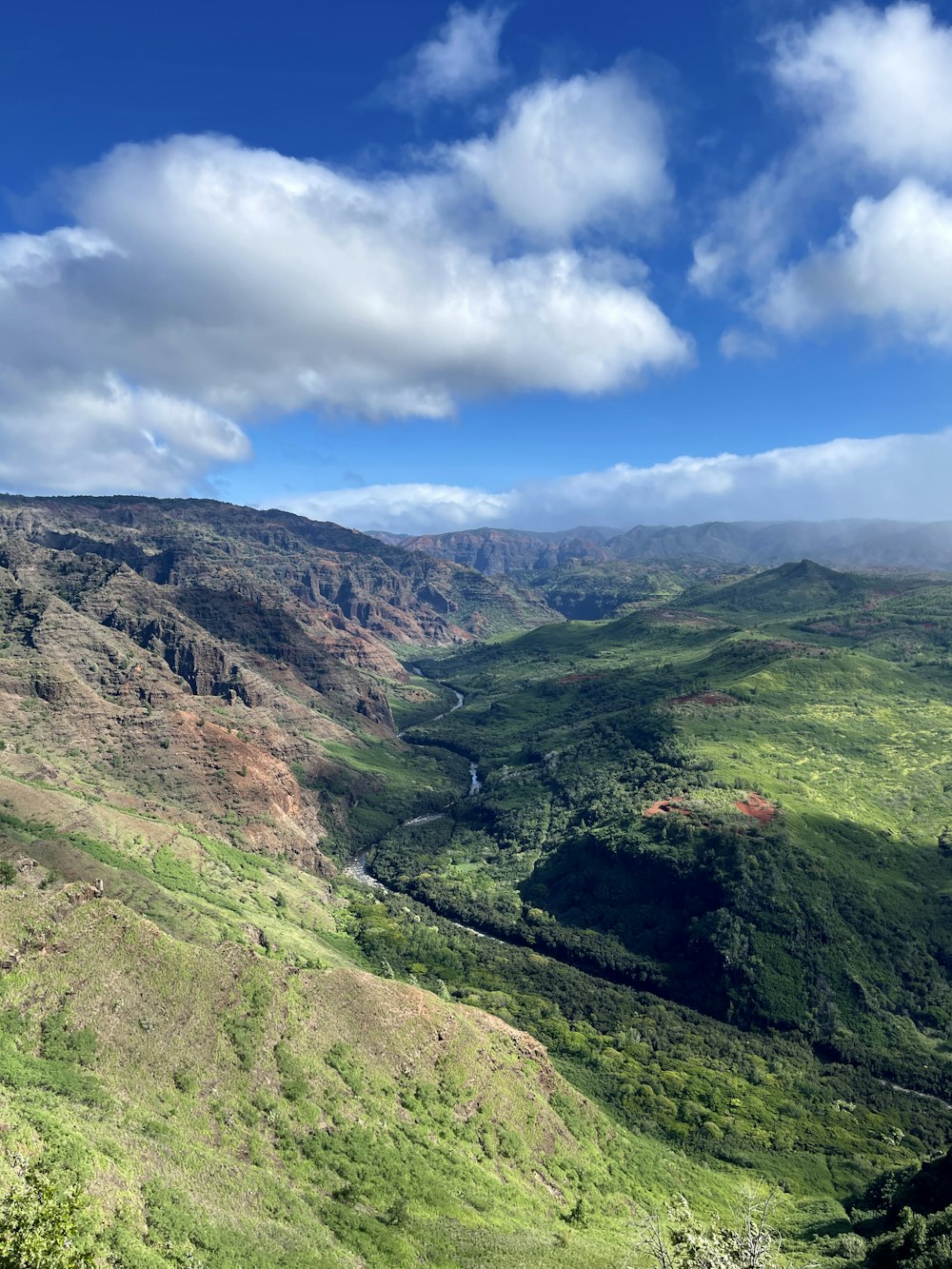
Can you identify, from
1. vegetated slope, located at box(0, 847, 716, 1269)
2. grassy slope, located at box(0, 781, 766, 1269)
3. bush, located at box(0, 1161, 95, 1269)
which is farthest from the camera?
grassy slope, located at box(0, 781, 766, 1269)

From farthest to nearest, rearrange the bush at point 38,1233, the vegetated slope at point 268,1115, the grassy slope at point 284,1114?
the grassy slope at point 284,1114
the vegetated slope at point 268,1115
the bush at point 38,1233

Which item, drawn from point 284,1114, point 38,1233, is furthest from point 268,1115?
point 38,1233

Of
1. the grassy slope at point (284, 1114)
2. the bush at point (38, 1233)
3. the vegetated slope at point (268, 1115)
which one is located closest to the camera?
the bush at point (38, 1233)

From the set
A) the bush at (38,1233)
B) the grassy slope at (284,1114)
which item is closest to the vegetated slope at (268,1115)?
the grassy slope at (284,1114)

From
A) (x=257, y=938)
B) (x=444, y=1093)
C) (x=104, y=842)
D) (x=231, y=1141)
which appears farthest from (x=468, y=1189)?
(x=104, y=842)

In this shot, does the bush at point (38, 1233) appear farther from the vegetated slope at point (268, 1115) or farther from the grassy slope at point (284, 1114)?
the grassy slope at point (284, 1114)

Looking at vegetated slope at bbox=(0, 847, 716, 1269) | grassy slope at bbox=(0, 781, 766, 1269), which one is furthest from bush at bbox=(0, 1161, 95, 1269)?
grassy slope at bbox=(0, 781, 766, 1269)

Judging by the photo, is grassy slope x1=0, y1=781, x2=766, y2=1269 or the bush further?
grassy slope x1=0, y1=781, x2=766, y2=1269

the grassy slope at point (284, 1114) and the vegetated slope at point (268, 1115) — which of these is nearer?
the vegetated slope at point (268, 1115)

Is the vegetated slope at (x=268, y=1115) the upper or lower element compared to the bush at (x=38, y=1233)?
lower

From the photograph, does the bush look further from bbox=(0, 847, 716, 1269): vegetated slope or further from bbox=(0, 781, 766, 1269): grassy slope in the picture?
bbox=(0, 781, 766, 1269): grassy slope

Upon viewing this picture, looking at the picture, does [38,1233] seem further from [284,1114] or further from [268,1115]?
[284,1114]
